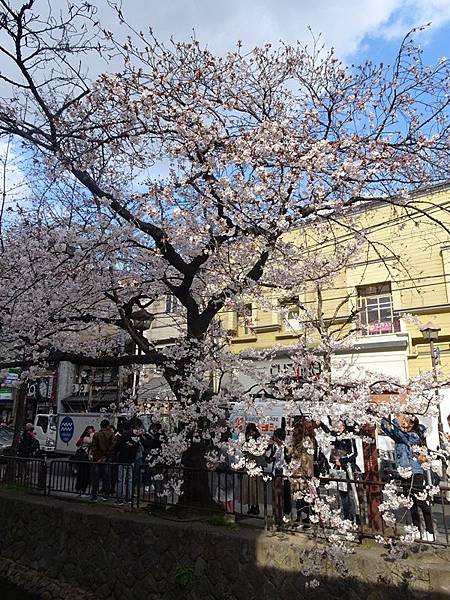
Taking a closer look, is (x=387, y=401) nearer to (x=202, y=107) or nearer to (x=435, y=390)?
(x=435, y=390)

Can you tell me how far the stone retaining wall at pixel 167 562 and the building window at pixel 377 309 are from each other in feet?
47.6

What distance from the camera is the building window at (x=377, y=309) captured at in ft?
66.1

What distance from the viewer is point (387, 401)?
6.29 m

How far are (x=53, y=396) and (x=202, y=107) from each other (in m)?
30.2

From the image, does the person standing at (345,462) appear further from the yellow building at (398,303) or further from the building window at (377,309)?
the building window at (377,309)

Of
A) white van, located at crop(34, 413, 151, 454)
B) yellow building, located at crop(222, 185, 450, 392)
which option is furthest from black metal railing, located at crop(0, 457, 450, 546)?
white van, located at crop(34, 413, 151, 454)

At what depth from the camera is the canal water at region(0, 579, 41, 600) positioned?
26.7ft

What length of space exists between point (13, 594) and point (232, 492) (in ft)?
14.1

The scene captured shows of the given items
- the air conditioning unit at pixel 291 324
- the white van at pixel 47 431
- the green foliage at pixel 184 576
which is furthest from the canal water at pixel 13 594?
the white van at pixel 47 431

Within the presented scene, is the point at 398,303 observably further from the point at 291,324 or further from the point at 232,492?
the point at 232,492

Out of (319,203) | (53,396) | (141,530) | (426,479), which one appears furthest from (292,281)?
(53,396)

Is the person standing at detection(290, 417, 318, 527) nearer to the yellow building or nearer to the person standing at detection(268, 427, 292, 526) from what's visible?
the person standing at detection(268, 427, 292, 526)

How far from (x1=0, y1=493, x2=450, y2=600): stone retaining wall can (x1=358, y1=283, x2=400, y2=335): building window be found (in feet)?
47.6

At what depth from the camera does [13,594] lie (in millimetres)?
8266
